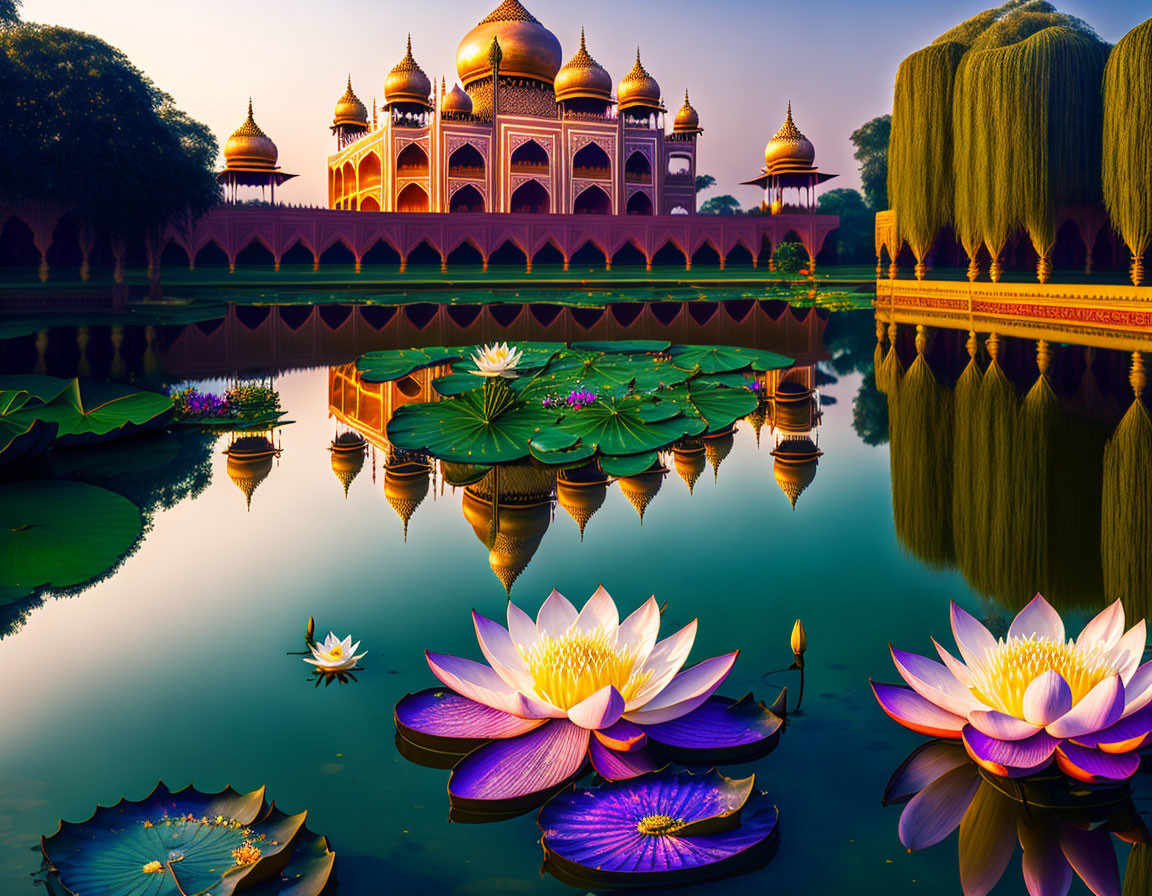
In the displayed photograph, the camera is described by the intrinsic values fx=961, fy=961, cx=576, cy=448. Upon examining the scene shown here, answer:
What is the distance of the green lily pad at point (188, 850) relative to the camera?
4.77 feet

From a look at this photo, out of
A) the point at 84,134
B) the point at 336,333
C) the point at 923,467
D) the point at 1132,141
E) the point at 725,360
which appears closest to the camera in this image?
the point at 923,467

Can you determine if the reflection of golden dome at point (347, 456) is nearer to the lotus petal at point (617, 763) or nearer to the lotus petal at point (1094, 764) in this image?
the lotus petal at point (617, 763)

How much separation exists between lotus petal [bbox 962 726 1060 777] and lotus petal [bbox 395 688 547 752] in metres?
0.81

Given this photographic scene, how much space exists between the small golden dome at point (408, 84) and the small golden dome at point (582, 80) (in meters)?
4.53

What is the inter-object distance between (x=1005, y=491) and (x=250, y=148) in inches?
1263

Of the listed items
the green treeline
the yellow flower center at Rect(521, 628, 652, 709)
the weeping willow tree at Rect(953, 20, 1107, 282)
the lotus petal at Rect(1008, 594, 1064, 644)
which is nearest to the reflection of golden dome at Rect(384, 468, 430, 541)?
the yellow flower center at Rect(521, 628, 652, 709)

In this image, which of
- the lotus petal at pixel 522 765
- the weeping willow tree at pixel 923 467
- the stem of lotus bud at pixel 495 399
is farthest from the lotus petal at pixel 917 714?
the stem of lotus bud at pixel 495 399

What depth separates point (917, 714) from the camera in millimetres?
1901

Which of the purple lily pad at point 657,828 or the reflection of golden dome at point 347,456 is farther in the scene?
the reflection of golden dome at point 347,456

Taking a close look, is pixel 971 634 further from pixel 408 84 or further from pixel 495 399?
pixel 408 84

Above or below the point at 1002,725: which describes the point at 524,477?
above

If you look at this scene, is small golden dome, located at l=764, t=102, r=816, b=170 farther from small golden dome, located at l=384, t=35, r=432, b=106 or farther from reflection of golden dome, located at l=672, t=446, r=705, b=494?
reflection of golden dome, located at l=672, t=446, r=705, b=494

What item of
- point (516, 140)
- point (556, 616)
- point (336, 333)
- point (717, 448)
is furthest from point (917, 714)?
point (516, 140)

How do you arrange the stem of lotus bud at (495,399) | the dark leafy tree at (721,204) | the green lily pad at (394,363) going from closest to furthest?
1. the stem of lotus bud at (495,399)
2. the green lily pad at (394,363)
3. the dark leafy tree at (721,204)
